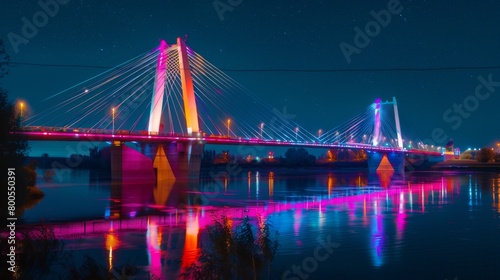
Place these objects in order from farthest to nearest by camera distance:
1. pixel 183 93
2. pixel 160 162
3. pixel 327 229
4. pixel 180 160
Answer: pixel 160 162 → pixel 180 160 → pixel 183 93 → pixel 327 229

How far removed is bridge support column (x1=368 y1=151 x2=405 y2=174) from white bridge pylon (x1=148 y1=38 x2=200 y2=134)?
57.4 metres

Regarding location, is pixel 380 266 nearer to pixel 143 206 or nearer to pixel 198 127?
pixel 143 206

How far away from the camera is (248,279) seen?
35.8ft

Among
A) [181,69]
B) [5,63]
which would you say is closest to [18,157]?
[5,63]

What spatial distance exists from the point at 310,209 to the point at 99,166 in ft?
376

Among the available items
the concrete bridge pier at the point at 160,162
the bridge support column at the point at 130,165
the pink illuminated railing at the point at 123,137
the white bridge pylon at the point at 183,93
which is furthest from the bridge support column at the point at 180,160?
the white bridge pylon at the point at 183,93

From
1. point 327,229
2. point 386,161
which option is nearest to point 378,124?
point 386,161

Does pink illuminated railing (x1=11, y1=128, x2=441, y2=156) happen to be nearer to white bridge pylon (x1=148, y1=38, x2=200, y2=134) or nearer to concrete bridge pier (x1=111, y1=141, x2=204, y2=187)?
white bridge pylon (x1=148, y1=38, x2=200, y2=134)

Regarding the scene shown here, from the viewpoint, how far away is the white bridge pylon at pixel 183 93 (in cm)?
5053

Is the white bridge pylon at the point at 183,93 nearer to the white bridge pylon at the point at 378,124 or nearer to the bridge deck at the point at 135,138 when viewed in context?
the bridge deck at the point at 135,138

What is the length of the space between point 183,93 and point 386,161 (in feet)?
212

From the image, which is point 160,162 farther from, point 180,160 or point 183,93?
point 183,93

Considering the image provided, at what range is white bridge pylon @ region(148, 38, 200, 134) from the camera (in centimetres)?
5053

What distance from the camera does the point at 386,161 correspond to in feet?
339
